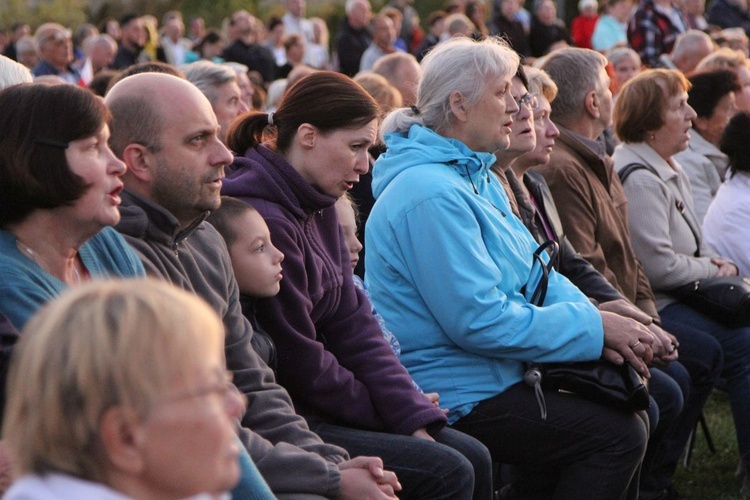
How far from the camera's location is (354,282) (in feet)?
12.4

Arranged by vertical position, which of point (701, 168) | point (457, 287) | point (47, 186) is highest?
point (47, 186)

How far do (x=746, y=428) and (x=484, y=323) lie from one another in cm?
213

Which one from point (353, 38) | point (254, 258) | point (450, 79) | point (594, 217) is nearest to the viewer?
point (254, 258)

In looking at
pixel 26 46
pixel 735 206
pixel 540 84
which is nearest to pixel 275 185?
pixel 540 84

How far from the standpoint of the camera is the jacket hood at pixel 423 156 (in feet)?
13.2

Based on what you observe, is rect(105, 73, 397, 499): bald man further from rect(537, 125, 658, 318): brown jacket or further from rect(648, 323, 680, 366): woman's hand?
rect(537, 125, 658, 318): brown jacket

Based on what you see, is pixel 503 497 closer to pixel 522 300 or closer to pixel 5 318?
pixel 522 300

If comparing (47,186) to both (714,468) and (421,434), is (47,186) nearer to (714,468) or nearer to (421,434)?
(421,434)

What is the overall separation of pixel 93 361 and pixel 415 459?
1972 mm

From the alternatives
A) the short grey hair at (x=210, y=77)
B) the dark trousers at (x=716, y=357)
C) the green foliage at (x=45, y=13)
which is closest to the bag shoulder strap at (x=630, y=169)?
the dark trousers at (x=716, y=357)

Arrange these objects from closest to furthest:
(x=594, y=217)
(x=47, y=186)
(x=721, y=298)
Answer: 1. (x=47, y=186)
2. (x=594, y=217)
3. (x=721, y=298)

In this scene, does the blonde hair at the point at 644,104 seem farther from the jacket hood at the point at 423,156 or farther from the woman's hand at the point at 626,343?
the woman's hand at the point at 626,343

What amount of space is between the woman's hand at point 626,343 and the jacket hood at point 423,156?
73 centimetres

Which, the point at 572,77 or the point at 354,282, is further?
the point at 572,77
